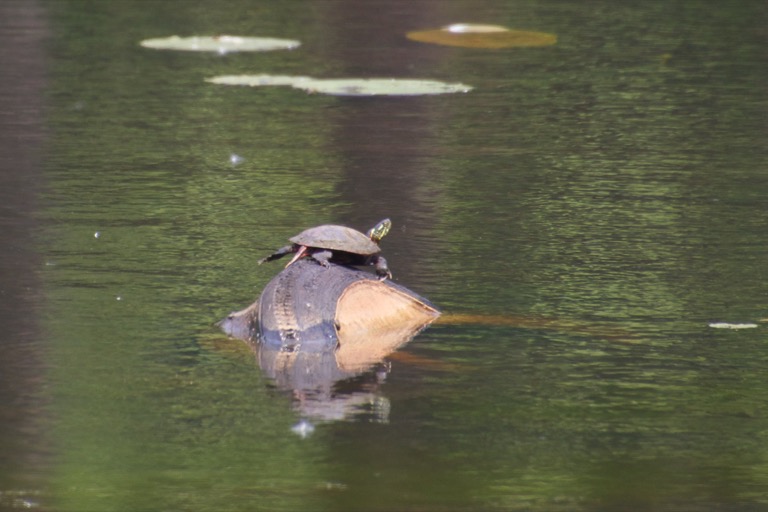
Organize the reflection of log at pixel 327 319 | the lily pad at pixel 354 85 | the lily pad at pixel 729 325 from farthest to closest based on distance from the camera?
the lily pad at pixel 354 85, the lily pad at pixel 729 325, the reflection of log at pixel 327 319

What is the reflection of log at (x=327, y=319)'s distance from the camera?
6.48m

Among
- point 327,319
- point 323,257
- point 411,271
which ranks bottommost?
point 411,271

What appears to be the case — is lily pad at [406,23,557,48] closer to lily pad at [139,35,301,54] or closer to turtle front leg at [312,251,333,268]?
lily pad at [139,35,301,54]

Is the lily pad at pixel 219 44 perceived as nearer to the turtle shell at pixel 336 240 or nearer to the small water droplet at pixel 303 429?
the turtle shell at pixel 336 240

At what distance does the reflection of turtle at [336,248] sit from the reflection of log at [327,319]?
0.05 meters

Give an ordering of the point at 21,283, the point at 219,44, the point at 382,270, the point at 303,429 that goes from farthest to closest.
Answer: the point at 219,44 → the point at 21,283 → the point at 382,270 → the point at 303,429

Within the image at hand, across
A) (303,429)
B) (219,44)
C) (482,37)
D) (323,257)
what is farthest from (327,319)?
(482,37)

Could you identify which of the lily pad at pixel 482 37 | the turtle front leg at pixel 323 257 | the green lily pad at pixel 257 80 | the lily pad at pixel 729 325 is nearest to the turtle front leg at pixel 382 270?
the turtle front leg at pixel 323 257

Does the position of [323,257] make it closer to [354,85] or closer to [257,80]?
[354,85]

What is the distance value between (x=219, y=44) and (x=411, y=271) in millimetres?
8004

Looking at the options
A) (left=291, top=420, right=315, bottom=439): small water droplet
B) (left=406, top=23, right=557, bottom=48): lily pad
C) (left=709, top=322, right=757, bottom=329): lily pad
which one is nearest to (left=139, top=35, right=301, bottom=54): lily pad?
(left=406, top=23, right=557, bottom=48): lily pad

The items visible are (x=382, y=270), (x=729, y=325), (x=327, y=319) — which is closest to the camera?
(x=327, y=319)

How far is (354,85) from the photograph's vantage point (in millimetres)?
13211

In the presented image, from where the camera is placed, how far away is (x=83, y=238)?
27.9 feet
